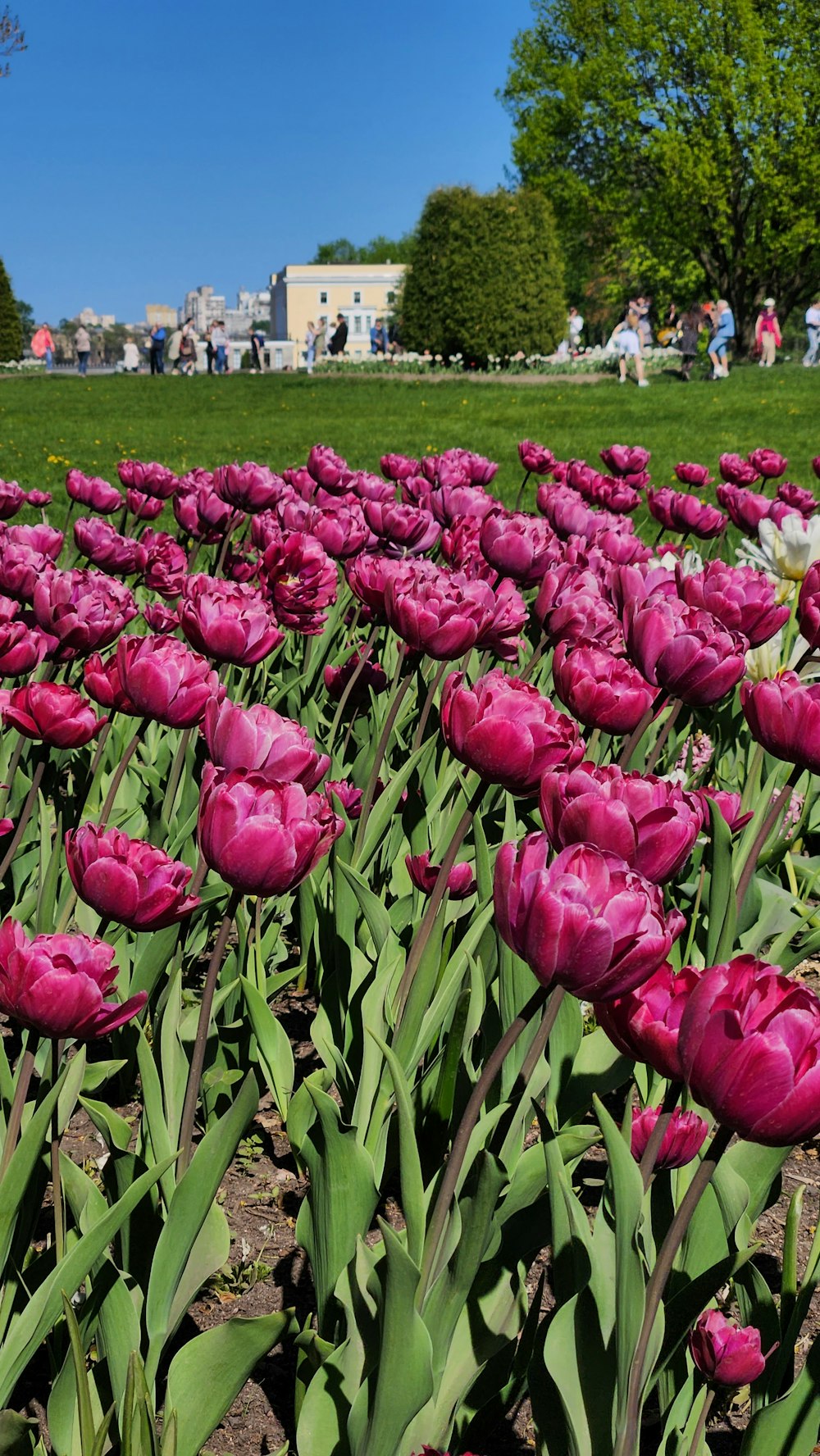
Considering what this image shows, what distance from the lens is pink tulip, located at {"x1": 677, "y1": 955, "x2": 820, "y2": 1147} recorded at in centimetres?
95

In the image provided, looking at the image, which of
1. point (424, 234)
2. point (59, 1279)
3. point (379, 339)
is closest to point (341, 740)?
point (59, 1279)

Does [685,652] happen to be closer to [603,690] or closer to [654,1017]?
[603,690]

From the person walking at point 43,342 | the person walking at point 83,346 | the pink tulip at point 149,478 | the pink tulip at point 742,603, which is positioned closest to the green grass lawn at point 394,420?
the pink tulip at point 149,478

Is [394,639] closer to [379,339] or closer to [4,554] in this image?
[4,554]

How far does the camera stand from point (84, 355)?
103ft

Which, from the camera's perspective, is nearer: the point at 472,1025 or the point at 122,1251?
the point at 122,1251

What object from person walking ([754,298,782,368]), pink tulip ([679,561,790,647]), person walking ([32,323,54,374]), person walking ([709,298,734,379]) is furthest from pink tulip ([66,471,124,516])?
person walking ([32,323,54,374])

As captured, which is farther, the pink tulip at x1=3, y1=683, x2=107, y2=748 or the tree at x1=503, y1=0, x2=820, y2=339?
the tree at x1=503, y1=0, x2=820, y2=339

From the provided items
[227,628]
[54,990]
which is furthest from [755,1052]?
[227,628]

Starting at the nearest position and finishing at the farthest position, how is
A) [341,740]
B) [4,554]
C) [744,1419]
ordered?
[744,1419] → [4,554] → [341,740]

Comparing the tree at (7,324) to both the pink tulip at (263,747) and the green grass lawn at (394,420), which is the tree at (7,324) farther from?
the pink tulip at (263,747)

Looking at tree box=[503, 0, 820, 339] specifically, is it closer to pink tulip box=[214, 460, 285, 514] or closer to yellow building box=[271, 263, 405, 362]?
pink tulip box=[214, 460, 285, 514]

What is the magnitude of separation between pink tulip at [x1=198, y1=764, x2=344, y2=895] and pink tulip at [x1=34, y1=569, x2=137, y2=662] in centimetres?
107

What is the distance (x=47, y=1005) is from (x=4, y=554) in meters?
1.71
